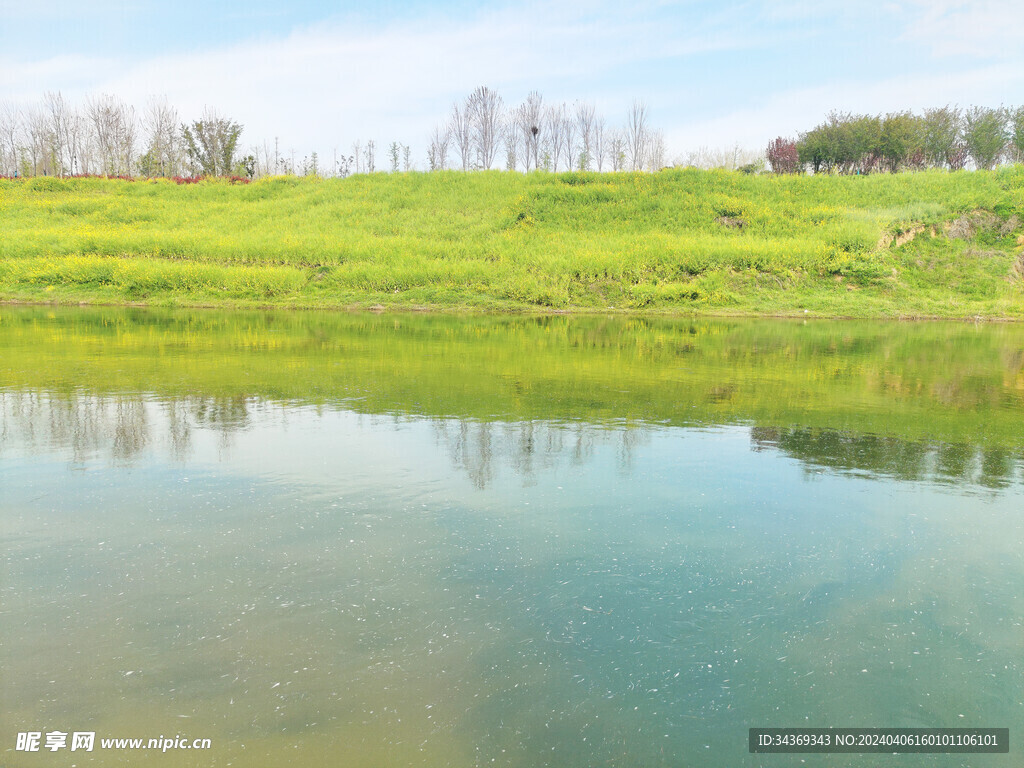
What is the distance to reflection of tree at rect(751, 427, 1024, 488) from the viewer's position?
6.81 meters

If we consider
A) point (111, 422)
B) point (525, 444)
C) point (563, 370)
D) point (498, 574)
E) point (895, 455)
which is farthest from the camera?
point (563, 370)

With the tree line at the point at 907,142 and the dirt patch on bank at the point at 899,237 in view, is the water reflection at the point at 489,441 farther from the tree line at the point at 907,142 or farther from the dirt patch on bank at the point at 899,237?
the tree line at the point at 907,142

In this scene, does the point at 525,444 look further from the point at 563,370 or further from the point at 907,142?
the point at 907,142

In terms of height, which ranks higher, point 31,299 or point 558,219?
point 558,219

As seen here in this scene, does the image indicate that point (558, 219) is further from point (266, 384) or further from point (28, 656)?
point (28, 656)

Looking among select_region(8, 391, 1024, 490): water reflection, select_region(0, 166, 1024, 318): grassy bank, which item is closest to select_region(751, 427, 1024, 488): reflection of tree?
select_region(8, 391, 1024, 490): water reflection

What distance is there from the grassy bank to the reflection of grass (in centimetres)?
686

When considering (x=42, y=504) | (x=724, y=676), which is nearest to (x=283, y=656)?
(x=724, y=676)

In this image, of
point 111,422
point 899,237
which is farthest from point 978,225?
point 111,422

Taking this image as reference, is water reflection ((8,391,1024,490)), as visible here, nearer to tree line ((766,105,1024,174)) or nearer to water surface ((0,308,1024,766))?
water surface ((0,308,1024,766))

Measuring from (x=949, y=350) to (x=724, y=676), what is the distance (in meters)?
16.4

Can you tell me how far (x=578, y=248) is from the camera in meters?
31.3

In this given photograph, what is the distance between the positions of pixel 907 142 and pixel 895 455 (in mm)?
52128

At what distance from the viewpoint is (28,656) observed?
3482 millimetres
